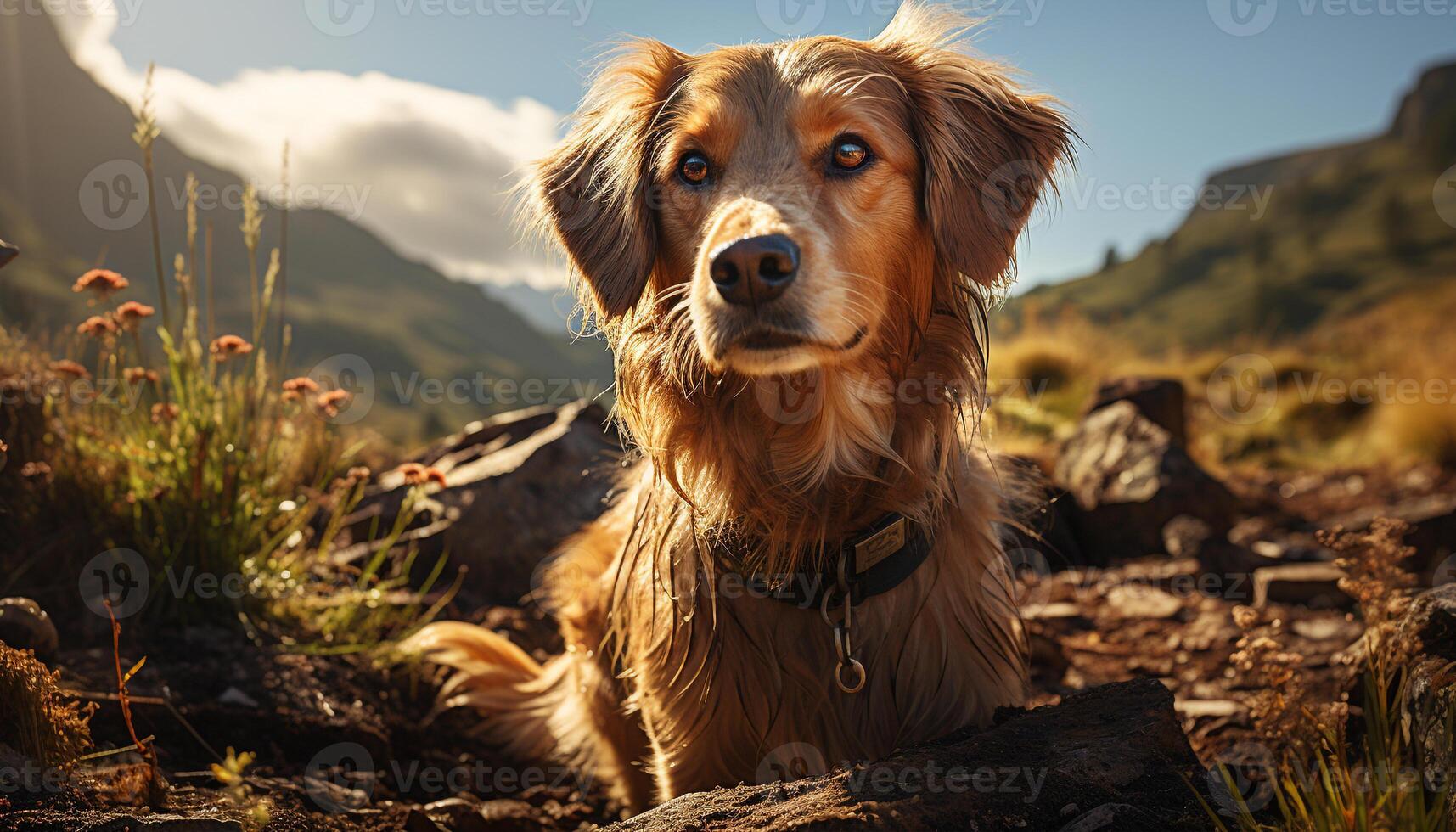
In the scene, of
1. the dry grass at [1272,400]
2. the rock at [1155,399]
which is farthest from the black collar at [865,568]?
the dry grass at [1272,400]

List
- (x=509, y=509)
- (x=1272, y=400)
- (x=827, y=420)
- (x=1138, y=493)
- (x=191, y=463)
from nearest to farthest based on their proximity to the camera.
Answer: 1. (x=827, y=420)
2. (x=191, y=463)
3. (x=509, y=509)
4. (x=1138, y=493)
5. (x=1272, y=400)

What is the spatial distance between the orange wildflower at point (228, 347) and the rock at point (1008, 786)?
274 cm

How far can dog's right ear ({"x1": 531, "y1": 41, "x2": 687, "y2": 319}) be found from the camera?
9.95ft

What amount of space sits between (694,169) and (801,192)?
1.45ft

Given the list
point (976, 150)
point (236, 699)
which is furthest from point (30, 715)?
point (976, 150)

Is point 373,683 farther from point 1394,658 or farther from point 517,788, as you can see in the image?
point 1394,658

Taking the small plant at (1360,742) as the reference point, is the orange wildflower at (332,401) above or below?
above

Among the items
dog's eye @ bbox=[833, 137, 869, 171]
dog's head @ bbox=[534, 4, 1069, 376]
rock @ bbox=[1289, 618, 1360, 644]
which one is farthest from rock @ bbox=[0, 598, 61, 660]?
rock @ bbox=[1289, 618, 1360, 644]

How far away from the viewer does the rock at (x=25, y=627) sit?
2812mm

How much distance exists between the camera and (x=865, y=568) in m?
2.70

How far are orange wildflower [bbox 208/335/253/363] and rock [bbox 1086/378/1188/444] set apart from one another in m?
6.45

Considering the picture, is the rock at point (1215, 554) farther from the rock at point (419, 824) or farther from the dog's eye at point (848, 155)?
the rock at point (419, 824)

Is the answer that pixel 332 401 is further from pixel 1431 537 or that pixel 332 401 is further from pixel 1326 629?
pixel 1431 537

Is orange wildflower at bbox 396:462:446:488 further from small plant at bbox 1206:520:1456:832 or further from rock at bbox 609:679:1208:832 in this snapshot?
small plant at bbox 1206:520:1456:832
